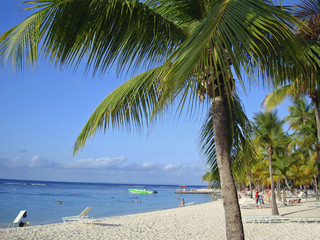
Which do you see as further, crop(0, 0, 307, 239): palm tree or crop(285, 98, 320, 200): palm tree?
crop(285, 98, 320, 200): palm tree

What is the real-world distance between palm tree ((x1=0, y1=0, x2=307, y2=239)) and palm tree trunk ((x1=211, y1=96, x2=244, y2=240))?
11 millimetres

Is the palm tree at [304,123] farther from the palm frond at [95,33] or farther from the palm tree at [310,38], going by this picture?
the palm frond at [95,33]

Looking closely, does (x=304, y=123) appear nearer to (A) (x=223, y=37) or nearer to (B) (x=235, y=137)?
(B) (x=235, y=137)

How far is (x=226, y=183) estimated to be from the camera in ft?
10.9

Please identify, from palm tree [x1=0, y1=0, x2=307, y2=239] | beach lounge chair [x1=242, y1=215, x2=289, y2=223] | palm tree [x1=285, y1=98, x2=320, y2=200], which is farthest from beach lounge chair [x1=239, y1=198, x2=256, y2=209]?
palm tree [x1=0, y1=0, x2=307, y2=239]

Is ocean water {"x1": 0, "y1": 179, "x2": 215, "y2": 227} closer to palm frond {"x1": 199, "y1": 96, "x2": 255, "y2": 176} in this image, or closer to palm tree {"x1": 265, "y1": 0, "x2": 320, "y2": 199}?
palm frond {"x1": 199, "y1": 96, "x2": 255, "y2": 176}

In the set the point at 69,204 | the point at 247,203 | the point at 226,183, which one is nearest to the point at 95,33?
the point at 226,183

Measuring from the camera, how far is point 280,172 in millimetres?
22641

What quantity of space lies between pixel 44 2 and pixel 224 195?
2.73 metres

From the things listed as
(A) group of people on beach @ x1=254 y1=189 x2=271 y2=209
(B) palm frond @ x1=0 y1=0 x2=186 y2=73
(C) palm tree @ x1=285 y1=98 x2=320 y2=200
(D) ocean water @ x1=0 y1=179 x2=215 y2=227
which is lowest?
(D) ocean water @ x1=0 y1=179 x2=215 y2=227

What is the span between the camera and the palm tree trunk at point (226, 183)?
326 centimetres

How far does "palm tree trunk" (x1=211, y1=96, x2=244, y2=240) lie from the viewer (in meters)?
3.26

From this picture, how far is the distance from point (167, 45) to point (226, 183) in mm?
1958

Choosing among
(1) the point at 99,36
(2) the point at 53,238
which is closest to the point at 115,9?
(1) the point at 99,36
